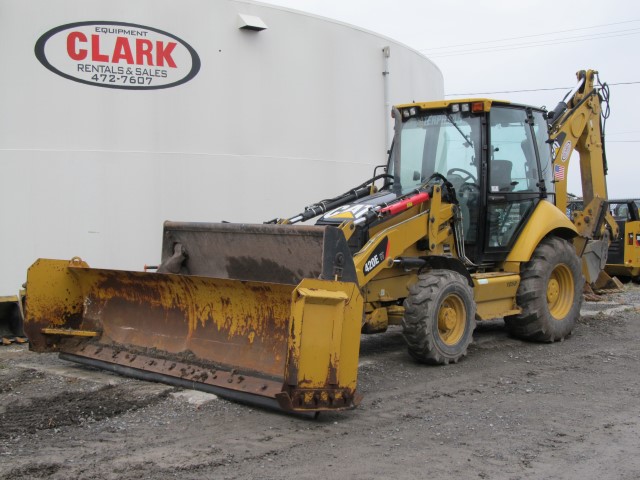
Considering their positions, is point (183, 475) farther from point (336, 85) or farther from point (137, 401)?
point (336, 85)

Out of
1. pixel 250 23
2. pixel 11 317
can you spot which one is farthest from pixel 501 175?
pixel 11 317

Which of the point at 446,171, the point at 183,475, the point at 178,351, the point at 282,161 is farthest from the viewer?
the point at 282,161

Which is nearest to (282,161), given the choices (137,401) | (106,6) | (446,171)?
(106,6)

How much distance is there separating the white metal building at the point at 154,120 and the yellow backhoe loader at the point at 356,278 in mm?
2706

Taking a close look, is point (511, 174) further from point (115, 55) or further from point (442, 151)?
point (115, 55)

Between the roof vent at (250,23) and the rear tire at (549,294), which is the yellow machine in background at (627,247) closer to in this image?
the rear tire at (549,294)

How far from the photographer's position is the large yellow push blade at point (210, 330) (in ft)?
16.1

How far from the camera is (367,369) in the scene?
6738 mm

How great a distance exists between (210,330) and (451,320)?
226cm

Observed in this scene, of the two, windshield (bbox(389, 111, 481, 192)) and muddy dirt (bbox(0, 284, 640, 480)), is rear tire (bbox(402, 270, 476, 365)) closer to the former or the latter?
muddy dirt (bbox(0, 284, 640, 480))

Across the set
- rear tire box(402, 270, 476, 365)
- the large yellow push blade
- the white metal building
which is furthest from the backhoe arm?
the large yellow push blade

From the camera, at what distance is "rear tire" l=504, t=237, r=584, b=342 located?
26.1ft

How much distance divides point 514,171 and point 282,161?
425 cm

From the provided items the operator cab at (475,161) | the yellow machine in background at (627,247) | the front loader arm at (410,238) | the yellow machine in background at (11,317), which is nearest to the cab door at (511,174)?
the operator cab at (475,161)
